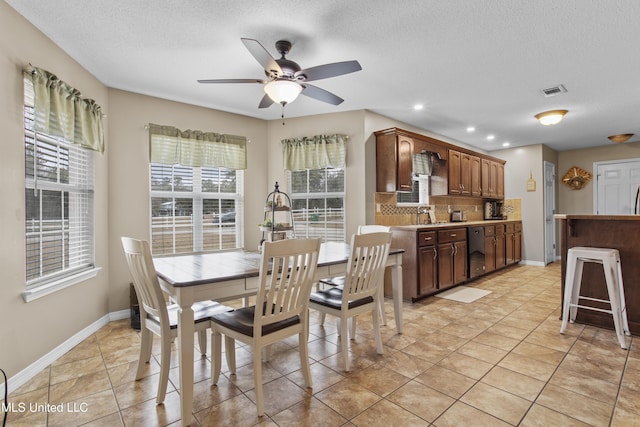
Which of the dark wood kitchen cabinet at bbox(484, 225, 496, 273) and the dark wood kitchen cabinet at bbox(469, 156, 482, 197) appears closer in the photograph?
the dark wood kitchen cabinet at bbox(484, 225, 496, 273)

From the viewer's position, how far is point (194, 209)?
4109 millimetres

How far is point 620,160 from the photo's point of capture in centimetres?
642

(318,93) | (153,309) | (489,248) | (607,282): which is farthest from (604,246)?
(153,309)

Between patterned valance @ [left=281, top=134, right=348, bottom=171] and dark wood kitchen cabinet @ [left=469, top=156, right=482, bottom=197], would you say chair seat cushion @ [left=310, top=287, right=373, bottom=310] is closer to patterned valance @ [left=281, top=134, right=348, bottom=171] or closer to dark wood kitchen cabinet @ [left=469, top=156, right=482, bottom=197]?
patterned valance @ [left=281, top=134, right=348, bottom=171]

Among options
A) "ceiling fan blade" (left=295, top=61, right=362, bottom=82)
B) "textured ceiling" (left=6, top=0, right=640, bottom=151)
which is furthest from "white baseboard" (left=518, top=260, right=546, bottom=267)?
"ceiling fan blade" (left=295, top=61, right=362, bottom=82)

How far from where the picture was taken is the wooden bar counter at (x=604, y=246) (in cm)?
296

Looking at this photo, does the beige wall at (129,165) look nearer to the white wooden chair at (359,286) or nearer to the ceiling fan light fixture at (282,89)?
the ceiling fan light fixture at (282,89)

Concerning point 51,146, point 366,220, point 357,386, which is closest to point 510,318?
point 366,220

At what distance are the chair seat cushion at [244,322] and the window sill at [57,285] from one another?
4.56 ft

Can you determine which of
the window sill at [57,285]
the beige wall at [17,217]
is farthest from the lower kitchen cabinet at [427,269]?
the beige wall at [17,217]

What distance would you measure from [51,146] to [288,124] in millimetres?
2705

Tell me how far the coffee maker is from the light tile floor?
3.86 meters

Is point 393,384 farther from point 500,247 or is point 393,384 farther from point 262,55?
point 500,247

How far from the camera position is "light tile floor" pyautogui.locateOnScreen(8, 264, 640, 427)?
182 centimetres
